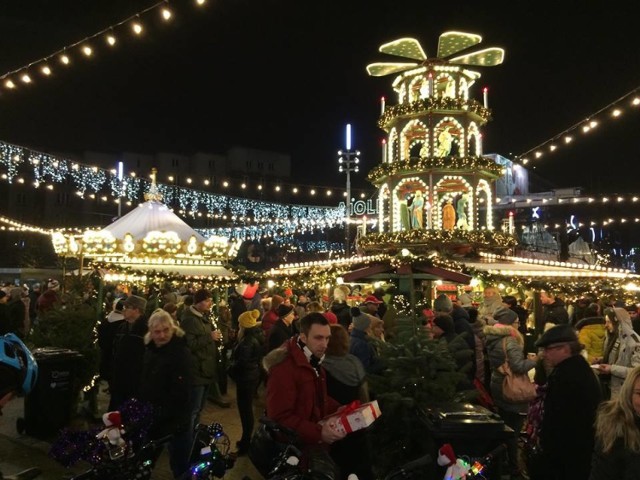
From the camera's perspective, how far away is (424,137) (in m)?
22.4

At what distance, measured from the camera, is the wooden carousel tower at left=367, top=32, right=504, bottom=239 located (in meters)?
20.5

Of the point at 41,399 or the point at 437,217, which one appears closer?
the point at 41,399

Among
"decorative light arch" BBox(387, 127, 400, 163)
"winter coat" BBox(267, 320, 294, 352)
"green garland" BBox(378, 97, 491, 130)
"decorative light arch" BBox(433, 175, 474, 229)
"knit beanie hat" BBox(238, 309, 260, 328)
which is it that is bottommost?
"winter coat" BBox(267, 320, 294, 352)

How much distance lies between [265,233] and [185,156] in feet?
71.0

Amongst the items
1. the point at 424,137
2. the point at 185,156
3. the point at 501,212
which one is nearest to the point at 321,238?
the point at 185,156

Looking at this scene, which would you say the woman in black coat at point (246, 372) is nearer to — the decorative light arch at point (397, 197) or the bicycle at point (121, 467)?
the bicycle at point (121, 467)

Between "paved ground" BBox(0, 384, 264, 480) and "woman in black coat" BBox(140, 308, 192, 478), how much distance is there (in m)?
1.11

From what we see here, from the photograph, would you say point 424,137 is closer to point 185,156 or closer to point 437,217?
point 437,217

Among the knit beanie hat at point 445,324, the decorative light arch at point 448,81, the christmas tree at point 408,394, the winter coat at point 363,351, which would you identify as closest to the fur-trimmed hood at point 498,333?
the knit beanie hat at point 445,324

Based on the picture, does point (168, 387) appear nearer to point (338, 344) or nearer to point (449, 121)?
point (338, 344)

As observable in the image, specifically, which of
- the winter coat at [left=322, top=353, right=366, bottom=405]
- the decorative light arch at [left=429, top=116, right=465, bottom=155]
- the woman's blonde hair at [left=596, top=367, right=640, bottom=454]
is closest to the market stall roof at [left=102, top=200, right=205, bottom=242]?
the decorative light arch at [left=429, top=116, right=465, bottom=155]

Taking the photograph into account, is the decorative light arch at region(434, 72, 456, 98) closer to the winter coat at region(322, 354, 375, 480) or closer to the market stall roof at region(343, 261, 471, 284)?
the market stall roof at region(343, 261, 471, 284)

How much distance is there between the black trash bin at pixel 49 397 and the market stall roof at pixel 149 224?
8491mm

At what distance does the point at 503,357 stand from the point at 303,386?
367 cm
